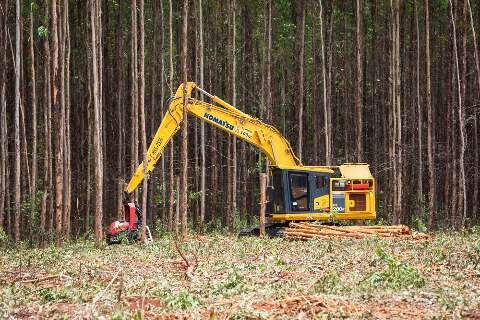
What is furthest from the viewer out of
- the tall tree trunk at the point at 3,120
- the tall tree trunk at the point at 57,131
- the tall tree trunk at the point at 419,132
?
the tall tree trunk at the point at 419,132

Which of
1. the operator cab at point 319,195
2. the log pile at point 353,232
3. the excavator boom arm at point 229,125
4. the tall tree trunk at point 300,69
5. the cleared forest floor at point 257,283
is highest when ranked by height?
the tall tree trunk at point 300,69

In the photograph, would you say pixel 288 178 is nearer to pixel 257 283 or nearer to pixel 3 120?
pixel 257 283

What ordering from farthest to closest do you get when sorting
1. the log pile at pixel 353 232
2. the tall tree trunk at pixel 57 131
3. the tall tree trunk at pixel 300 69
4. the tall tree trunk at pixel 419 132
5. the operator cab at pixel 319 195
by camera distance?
the tall tree trunk at pixel 419 132
the tall tree trunk at pixel 300 69
the operator cab at pixel 319 195
the tall tree trunk at pixel 57 131
the log pile at pixel 353 232

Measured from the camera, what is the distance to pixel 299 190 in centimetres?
2058

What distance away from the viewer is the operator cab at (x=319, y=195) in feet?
67.3

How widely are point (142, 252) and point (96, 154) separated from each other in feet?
11.1

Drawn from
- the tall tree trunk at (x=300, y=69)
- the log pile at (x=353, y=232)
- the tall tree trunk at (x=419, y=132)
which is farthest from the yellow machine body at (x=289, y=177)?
the tall tree trunk at (x=419, y=132)

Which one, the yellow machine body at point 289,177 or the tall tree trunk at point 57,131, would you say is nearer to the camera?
the tall tree trunk at point 57,131

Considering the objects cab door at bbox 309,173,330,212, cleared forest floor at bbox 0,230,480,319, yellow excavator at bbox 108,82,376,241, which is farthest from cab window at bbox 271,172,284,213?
cleared forest floor at bbox 0,230,480,319

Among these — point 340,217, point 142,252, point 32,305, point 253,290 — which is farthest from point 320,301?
point 340,217

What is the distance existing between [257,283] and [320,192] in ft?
32.6

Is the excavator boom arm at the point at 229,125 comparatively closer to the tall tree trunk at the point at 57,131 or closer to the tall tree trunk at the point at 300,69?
the tall tree trunk at the point at 57,131

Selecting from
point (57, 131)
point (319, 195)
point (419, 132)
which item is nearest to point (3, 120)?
point (57, 131)

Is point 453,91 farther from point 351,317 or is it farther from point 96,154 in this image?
point 351,317
